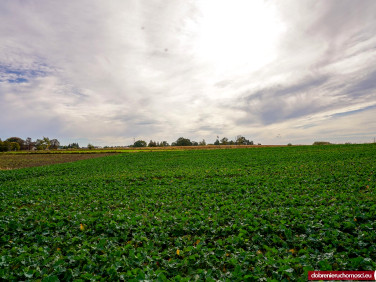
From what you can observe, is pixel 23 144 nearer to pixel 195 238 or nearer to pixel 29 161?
pixel 29 161

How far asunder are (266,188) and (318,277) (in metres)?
9.36

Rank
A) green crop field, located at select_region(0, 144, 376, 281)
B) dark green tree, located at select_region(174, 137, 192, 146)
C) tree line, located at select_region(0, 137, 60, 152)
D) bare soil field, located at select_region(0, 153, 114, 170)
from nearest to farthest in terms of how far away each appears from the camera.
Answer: green crop field, located at select_region(0, 144, 376, 281) < bare soil field, located at select_region(0, 153, 114, 170) < tree line, located at select_region(0, 137, 60, 152) < dark green tree, located at select_region(174, 137, 192, 146)

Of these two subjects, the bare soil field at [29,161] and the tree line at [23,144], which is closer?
the bare soil field at [29,161]

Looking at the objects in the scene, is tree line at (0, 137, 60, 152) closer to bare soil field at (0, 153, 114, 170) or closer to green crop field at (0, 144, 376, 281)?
bare soil field at (0, 153, 114, 170)

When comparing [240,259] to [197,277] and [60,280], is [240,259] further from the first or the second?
[60,280]

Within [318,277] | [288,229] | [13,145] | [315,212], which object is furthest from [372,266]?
[13,145]

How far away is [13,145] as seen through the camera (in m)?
→ 139

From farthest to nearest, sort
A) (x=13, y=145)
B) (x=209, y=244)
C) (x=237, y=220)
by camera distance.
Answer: (x=13, y=145) < (x=237, y=220) < (x=209, y=244)

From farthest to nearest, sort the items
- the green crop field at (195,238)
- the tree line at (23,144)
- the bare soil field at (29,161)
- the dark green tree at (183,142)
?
the dark green tree at (183,142), the tree line at (23,144), the bare soil field at (29,161), the green crop field at (195,238)

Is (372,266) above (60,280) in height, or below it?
above

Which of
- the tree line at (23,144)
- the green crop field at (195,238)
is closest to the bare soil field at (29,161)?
the green crop field at (195,238)

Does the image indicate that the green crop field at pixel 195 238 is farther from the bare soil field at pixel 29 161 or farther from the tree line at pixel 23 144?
the tree line at pixel 23 144

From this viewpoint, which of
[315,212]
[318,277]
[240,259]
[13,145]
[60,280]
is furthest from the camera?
[13,145]

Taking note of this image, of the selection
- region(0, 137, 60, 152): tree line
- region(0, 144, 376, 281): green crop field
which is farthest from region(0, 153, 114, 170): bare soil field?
region(0, 137, 60, 152): tree line
